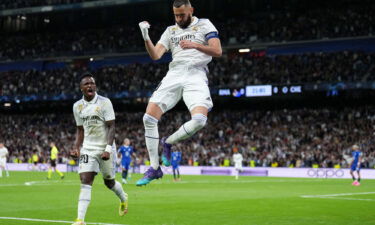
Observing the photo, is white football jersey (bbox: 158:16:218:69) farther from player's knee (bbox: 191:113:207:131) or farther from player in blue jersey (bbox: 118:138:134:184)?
player in blue jersey (bbox: 118:138:134:184)

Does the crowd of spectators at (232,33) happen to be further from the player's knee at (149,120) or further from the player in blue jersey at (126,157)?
the player's knee at (149,120)

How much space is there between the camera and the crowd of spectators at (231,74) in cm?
4797

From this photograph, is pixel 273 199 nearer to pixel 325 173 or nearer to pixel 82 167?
pixel 82 167

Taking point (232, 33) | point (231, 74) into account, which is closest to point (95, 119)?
point (231, 74)

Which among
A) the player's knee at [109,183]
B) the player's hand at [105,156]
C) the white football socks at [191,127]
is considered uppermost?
the white football socks at [191,127]

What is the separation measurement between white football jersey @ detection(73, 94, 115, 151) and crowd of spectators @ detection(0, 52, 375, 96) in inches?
1450

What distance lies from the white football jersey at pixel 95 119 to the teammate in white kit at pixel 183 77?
3.46m

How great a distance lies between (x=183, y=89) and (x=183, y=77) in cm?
17

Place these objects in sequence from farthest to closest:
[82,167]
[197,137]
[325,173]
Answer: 1. [197,137]
2. [325,173]
3. [82,167]

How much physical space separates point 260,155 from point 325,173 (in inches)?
242

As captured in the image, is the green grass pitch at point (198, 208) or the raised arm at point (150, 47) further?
the green grass pitch at point (198, 208)

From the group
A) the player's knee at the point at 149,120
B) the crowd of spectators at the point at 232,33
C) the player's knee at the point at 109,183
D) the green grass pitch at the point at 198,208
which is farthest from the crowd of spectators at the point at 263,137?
the player's knee at the point at 149,120

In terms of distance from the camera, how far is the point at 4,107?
67812 mm

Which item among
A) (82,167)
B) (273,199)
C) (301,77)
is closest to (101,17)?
(301,77)
